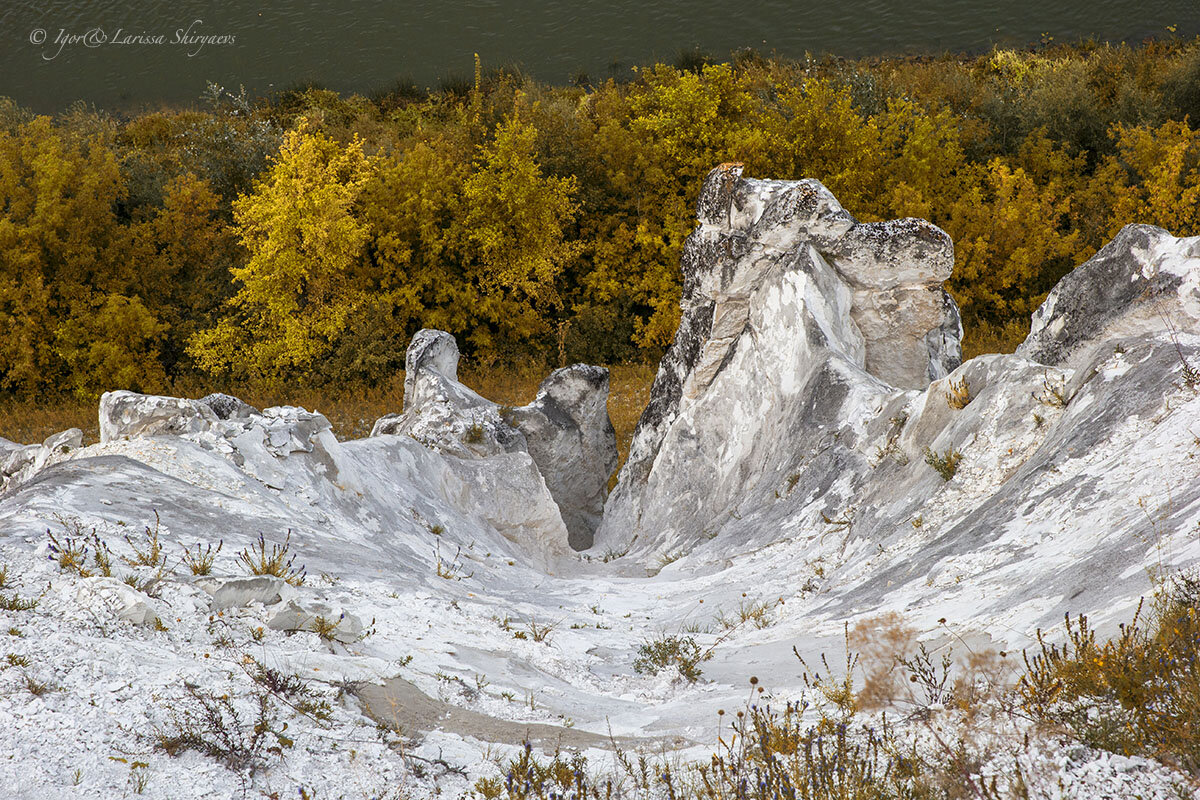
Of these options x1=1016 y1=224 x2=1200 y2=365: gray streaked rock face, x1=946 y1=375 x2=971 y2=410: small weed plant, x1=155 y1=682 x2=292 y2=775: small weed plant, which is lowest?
x1=155 y1=682 x2=292 y2=775: small weed plant

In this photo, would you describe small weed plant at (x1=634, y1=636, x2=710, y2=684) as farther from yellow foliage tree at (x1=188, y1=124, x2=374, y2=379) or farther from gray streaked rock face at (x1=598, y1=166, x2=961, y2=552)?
yellow foliage tree at (x1=188, y1=124, x2=374, y2=379)

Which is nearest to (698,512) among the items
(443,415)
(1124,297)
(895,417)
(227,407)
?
(895,417)

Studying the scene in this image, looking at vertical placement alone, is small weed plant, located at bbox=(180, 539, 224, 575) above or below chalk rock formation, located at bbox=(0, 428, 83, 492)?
above

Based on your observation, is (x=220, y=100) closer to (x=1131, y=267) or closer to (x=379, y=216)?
(x=379, y=216)

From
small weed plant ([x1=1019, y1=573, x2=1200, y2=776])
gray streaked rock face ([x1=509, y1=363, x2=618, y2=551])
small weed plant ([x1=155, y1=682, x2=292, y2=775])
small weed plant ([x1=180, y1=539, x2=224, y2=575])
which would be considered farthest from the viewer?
gray streaked rock face ([x1=509, y1=363, x2=618, y2=551])

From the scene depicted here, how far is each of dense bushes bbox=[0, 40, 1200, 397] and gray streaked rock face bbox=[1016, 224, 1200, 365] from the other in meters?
17.0

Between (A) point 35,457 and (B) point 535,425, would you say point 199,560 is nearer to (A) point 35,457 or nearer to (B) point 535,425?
(A) point 35,457

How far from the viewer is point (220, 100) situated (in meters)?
40.4

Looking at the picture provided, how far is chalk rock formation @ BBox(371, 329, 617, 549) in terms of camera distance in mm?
13820

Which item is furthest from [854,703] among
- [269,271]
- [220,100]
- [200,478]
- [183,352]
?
[220,100]

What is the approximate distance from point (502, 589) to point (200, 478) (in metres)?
3.03

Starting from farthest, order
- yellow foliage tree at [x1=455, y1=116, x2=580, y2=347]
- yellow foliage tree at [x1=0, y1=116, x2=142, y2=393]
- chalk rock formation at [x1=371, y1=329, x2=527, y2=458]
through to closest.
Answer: yellow foliage tree at [x1=455, y1=116, x2=580, y2=347]
yellow foliage tree at [x1=0, y1=116, x2=142, y2=393]
chalk rock formation at [x1=371, y1=329, x2=527, y2=458]

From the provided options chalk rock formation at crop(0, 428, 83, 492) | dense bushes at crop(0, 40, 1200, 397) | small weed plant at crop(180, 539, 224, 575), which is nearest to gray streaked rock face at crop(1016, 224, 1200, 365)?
small weed plant at crop(180, 539, 224, 575)

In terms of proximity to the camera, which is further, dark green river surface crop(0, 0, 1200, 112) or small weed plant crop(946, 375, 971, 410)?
dark green river surface crop(0, 0, 1200, 112)
